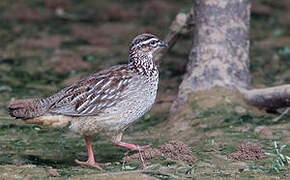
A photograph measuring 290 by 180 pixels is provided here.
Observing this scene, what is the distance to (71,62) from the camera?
551 inches

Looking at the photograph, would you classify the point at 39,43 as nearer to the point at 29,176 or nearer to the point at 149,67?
the point at 149,67

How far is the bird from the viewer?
797 centimetres

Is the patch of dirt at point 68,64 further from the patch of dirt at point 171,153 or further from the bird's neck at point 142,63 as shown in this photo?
the patch of dirt at point 171,153

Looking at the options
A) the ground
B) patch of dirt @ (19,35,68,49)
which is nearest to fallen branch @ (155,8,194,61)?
the ground

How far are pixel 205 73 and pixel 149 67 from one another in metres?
2.22

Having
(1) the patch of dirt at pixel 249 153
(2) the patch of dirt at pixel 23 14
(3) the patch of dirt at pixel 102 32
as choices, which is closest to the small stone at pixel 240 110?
(1) the patch of dirt at pixel 249 153

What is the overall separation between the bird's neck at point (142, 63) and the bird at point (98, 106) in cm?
3

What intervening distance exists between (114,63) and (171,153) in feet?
22.4

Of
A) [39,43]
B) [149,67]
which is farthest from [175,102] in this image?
[39,43]

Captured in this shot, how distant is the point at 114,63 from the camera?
1413 centimetres

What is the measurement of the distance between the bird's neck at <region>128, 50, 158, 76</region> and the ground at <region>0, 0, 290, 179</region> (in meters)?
1.27

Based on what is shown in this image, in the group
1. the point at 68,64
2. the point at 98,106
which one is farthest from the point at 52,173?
the point at 68,64

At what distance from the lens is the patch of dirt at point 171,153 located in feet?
24.5

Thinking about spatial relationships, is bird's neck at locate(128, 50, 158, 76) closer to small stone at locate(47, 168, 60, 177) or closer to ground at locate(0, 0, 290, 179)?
ground at locate(0, 0, 290, 179)
